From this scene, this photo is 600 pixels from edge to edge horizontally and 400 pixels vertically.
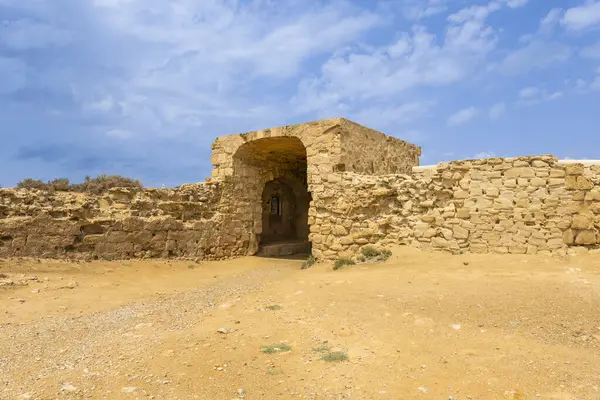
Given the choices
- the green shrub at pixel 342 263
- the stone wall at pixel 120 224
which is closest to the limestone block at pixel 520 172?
the green shrub at pixel 342 263

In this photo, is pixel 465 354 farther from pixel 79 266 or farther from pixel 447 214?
pixel 79 266

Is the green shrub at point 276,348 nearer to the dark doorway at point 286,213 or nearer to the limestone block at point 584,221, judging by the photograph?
the limestone block at point 584,221

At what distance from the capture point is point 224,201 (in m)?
12.1

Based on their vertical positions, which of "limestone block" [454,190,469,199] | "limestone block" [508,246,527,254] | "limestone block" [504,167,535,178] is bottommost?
"limestone block" [508,246,527,254]

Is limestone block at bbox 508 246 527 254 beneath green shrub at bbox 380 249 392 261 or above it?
above

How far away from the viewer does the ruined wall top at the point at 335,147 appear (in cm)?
1003

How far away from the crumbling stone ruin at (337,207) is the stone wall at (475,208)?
0.02 metres

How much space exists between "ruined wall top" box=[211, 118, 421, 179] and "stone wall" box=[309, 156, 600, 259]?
69 centimetres

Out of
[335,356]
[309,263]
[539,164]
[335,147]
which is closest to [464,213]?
[539,164]

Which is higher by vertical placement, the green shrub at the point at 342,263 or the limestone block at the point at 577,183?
the limestone block at the point at 577,183

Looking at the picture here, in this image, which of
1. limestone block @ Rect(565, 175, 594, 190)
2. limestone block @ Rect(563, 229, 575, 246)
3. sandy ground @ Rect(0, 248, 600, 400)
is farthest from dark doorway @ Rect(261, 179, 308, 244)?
limestone block @ Rect(565, 175, 594, 190)

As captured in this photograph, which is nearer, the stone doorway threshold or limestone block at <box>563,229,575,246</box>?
limestone block at <box>563,229,575,246</box>

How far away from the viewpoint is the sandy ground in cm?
322

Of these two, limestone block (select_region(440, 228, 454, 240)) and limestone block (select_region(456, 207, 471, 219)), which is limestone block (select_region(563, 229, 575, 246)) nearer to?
limestone block (select_region(456, 207, 471, 219))
